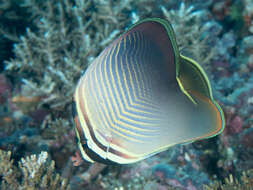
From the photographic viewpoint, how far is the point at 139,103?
1.11 meters

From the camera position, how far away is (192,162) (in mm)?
2078

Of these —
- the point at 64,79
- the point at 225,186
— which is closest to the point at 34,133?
the point at 64,79

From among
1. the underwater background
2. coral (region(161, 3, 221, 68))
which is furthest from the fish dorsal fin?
coral (region(161, 3, 221, 68))

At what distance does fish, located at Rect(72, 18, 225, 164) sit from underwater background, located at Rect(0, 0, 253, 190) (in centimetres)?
44

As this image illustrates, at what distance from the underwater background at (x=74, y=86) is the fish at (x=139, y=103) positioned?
0.44 m

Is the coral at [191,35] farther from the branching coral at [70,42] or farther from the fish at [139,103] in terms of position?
the fish at [139,103]

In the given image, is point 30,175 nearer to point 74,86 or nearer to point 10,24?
point 74,86

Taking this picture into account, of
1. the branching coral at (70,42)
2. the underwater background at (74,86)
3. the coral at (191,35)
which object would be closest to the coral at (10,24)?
the underwater background at (74,86)

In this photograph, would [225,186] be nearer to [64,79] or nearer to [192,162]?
[192,162]

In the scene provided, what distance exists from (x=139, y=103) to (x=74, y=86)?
5.45 feet

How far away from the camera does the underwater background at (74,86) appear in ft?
6.37

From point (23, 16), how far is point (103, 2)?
5.27 feet

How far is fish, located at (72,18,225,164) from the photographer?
3.53ft

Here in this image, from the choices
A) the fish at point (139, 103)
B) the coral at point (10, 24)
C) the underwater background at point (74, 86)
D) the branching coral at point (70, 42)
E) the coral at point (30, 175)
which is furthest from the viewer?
the coral at point (10, 24)
